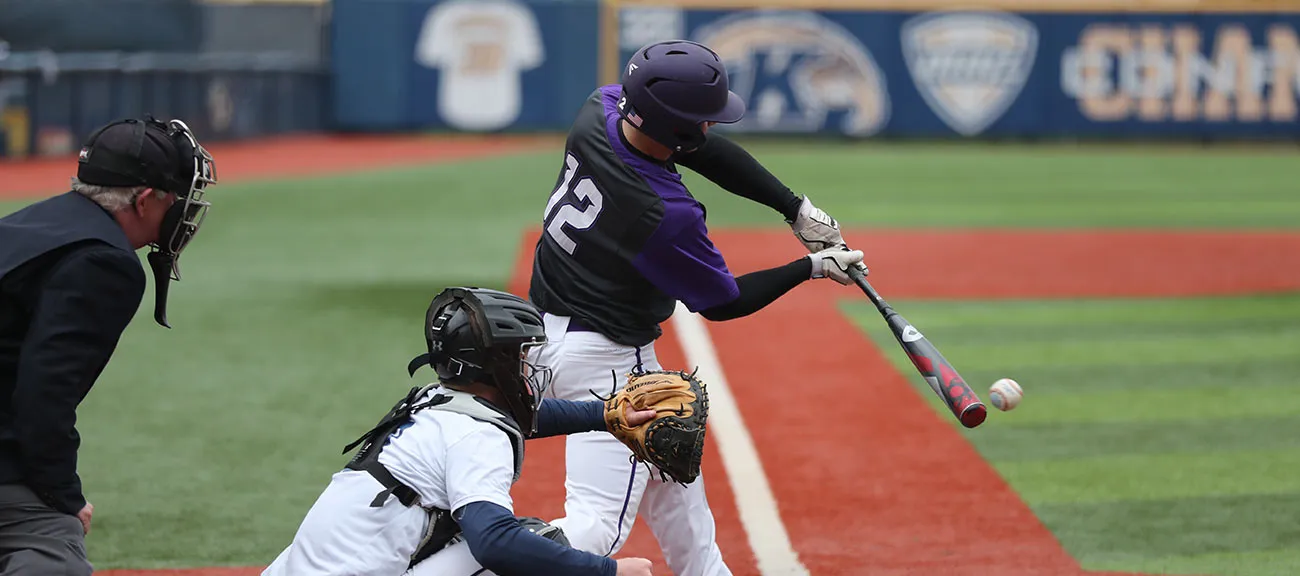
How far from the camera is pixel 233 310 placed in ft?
36.4

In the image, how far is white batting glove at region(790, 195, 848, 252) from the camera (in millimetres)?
4883

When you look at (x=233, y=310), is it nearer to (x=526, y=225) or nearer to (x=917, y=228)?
(x=526, y=225)

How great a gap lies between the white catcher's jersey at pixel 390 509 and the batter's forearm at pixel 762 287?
3.93 ft

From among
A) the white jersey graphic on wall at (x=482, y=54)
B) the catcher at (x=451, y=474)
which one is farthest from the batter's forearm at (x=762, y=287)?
the white jersey graphic on wall at (x=482, y=54)

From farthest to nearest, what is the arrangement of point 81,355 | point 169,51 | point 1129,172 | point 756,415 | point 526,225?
1. point 169,51
2. point 1129,172
3. point 526,225
4. point 756,415
5. point 81,355

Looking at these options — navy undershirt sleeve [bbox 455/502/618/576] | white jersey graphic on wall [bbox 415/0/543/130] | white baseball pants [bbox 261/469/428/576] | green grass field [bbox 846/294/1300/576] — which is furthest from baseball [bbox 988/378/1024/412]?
white jersey graphic on wall [bbox 415/0/543/130]

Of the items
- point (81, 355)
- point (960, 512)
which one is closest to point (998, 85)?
point (960, 512)

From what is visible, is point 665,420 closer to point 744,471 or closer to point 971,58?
point 744,471

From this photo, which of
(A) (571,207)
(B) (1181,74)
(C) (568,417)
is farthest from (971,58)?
(C) (568,417)

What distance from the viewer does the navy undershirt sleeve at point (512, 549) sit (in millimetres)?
3412

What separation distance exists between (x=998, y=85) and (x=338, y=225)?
15766 mm

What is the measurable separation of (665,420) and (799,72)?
2456 centimetres

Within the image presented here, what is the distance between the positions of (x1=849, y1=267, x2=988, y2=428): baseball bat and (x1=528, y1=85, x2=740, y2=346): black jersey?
1.72ft

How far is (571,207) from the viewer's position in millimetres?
4578
